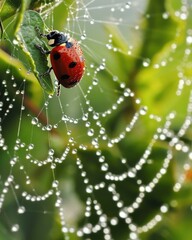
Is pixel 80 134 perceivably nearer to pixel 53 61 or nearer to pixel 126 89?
pixel 126 89

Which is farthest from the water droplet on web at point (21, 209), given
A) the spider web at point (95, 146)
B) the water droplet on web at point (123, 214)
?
the water droplet on web at point (123, 214)

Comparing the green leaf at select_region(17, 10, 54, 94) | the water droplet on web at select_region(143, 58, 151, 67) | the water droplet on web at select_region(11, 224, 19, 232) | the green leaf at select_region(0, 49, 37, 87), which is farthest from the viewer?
the water droplet on web at select_region(143, 58, 151, 67)

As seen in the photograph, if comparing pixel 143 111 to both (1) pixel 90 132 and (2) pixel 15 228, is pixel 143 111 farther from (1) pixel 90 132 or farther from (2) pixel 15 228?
(2) pixel 15 228

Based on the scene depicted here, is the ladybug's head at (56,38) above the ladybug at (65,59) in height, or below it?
above

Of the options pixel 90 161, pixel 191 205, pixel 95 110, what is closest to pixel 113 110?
pixel 95 110

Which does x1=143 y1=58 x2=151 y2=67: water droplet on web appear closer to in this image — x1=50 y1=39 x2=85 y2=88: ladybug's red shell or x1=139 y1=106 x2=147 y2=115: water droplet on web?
x1=139 y1=106 x2=147 y2=115: water droplet on web

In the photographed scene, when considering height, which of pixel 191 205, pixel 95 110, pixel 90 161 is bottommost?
pixel 191 205

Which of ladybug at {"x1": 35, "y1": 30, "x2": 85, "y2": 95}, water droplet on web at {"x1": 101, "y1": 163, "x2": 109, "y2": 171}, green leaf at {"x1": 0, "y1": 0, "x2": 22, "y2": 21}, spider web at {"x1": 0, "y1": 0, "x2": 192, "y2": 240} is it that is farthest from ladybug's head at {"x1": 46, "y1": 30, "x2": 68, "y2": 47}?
water droplet on web at {"x1": 101, "y1": 163, "x2": 109, "y2": 171}

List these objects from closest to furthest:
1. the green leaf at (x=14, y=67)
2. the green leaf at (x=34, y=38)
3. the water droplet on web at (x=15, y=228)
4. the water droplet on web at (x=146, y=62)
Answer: the green leaf at (x=34, y=38), the green leaf at (x=14, y=67), the water droplet on web at (x=15, y=228), the water droplet on web at (x=146, y=62)

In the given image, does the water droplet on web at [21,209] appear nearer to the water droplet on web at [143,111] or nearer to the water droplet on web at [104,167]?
the water droplet on web at [104,167]
